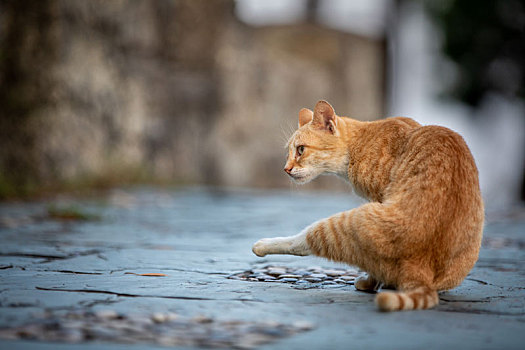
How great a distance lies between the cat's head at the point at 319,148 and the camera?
284 cm

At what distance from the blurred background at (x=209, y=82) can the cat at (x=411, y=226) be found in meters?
3.98

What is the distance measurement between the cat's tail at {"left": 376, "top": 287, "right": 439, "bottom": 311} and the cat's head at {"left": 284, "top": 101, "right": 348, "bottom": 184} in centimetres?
97

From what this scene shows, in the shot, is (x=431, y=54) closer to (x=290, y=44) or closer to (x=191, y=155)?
(x=290, y=44)

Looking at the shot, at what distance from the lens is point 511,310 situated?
74.4 inches

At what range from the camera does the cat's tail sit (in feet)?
5.92

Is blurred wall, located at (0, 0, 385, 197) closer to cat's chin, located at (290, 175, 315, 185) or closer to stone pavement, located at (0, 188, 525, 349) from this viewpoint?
cat's chin, located at (290, 175, 315, 185)

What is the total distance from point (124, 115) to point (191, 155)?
1.70 m

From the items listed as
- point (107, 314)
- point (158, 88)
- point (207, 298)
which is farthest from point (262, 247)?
point (158, 88)

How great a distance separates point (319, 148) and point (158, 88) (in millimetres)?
6205

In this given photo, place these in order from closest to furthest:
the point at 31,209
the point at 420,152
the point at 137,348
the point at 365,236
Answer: the point at 137,348
the point at 365,236
the point at 420,152
the point at 31,209

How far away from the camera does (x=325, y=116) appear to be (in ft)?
9.66

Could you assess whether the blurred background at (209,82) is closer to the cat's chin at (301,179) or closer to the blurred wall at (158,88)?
the blurred wall at (158,88)

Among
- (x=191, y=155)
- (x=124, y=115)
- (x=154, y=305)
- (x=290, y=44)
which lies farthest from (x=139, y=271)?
(x=290, y=44)

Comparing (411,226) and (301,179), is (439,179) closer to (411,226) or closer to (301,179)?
(411,226)
